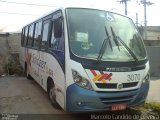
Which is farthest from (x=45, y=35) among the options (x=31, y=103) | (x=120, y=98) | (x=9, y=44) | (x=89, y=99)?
(x=9, y=44)

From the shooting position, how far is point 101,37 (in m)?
5.96

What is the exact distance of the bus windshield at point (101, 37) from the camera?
18.8 feet

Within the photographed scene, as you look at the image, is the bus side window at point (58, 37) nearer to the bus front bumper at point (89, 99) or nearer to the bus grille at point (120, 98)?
the bus front bumper at point (89, 99)

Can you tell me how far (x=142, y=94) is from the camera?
20.1ft

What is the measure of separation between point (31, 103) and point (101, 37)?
3.17 meters

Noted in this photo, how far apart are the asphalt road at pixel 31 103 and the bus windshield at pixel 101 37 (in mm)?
1638

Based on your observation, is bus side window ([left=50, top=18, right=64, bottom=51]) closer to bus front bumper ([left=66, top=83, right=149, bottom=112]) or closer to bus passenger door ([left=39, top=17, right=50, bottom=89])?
bus passenger door ([left=39, top=17, right=50, bottom=89])

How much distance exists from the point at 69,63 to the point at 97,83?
0.73 metres

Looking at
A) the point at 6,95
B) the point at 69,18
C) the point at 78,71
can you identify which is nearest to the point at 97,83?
the point at 78,71

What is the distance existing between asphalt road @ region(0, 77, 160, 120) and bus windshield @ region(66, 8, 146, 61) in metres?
1.64

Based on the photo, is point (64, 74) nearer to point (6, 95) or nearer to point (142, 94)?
point (142, 94)

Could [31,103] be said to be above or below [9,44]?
below

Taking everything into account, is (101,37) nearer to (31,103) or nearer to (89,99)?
(89,99)

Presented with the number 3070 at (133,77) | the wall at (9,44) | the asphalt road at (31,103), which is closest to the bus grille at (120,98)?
the number 3070 at (133,77)
